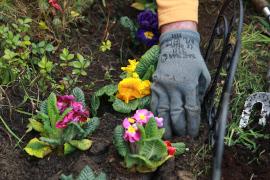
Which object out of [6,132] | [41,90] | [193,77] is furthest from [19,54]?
[193,77]

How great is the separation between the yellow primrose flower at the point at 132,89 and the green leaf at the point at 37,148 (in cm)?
40

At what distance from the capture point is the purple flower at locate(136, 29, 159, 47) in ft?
8.82

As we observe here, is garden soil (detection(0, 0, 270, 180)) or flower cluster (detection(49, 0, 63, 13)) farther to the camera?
flower cluster (detection(49, 0, 63, 13))

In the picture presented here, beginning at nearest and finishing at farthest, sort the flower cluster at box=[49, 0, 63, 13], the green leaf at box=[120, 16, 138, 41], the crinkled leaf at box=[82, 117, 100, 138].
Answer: the crinkled leaf at box=[82, 117, 100, 138], the flower cluster at box=[49, 0, 63, 13], the green leaf at box=[120, 16, 138, 41]

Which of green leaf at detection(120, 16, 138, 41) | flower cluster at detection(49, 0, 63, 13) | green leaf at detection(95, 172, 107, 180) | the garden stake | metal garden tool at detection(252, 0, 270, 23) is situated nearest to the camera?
the garden stake

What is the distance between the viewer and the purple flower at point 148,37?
2688 mm

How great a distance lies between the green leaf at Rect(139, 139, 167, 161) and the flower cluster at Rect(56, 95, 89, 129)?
28 centimetres

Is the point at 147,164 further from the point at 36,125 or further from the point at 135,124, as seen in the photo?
the point at 36,125

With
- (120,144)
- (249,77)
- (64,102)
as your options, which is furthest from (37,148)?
(249,77)

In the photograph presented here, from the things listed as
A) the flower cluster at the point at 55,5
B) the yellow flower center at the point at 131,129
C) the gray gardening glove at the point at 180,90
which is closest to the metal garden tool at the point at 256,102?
the gray gardening glove at the point at 180,90

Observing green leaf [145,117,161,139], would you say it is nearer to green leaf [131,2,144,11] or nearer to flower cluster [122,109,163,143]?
flower cluster [122,109,163,143]

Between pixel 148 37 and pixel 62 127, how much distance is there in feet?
2.77

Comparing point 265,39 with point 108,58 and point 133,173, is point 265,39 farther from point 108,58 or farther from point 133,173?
point 133,173

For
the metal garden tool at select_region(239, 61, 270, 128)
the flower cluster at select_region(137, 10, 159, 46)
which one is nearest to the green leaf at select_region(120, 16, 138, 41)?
the flower cluster at select_region(137, 10, 159, 46)
